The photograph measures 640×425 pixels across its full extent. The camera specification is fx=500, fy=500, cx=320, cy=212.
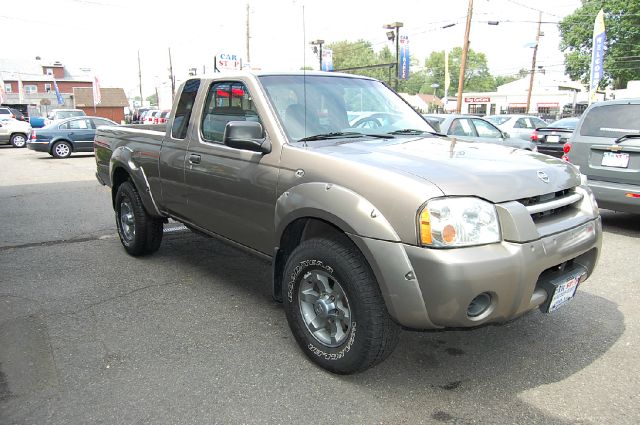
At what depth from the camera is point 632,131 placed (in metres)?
6.41

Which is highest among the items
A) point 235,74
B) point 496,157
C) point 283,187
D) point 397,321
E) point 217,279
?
point 235,74

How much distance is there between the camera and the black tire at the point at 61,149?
18.4m

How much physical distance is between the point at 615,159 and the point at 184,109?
546 centimetres

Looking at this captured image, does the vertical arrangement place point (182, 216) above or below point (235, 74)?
below

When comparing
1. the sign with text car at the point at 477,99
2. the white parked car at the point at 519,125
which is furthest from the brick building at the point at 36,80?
the white parked car at the point at 519,125

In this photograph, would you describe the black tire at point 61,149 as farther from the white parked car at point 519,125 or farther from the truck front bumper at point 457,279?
the truck front bumper at point 457,279

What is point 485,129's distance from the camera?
38.2ft

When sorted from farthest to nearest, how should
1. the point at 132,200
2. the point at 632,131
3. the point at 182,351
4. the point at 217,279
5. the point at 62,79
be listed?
1. the point at 62,79
2. the point at 632,131
3. the point at 132,200
4. the point at 217,279
5. the point at 182,351

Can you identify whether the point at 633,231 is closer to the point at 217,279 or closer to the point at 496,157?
the point at 496,157

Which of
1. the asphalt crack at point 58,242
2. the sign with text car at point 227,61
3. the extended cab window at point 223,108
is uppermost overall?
the sign with text car at point 227,61

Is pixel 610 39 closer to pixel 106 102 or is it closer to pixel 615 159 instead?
pixel 615 159

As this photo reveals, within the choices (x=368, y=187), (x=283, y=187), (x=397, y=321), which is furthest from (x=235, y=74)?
(x=397, y=321)

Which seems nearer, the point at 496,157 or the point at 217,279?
the point at 496,157

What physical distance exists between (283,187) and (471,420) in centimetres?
173
